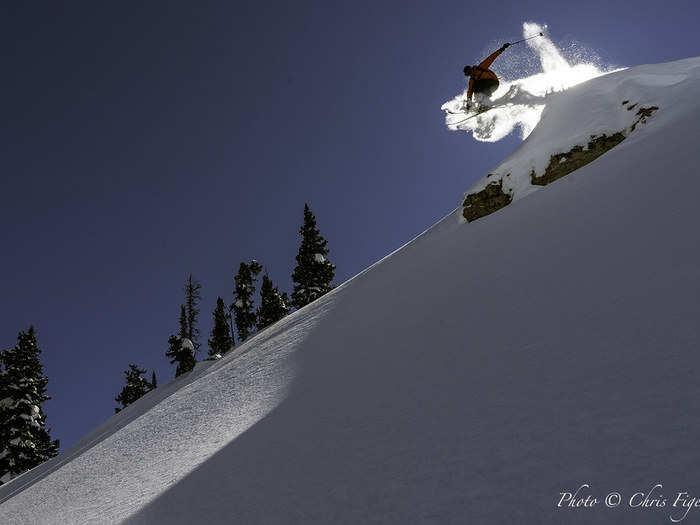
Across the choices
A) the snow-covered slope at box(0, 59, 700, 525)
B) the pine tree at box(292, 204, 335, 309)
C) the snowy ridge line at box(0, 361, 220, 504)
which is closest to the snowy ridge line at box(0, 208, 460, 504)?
the snowy ridge line at box(0, 361, 220, 504)

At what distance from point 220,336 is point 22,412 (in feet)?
60.1

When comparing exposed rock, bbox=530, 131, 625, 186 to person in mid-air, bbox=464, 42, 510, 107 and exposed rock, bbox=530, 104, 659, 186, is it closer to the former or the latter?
exposed rock, bbox=530, 104, 659, 186

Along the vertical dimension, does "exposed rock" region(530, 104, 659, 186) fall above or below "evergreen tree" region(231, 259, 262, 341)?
below

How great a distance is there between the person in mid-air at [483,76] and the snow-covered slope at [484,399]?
5.71 meters

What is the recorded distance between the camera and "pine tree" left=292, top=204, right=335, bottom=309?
31.8 metres

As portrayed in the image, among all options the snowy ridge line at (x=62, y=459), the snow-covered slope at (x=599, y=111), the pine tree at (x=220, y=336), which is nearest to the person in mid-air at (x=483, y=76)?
the snow-covered slope at (x=599, y=111)

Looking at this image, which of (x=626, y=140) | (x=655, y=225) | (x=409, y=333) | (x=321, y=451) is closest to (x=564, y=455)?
(x=321, y=451)

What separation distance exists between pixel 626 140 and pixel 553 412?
10041 mm

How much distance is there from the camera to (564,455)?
2.61 m

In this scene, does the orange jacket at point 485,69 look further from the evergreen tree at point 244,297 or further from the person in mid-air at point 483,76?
the evergreen tree at point 244,297

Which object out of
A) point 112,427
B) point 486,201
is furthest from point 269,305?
point 486,201

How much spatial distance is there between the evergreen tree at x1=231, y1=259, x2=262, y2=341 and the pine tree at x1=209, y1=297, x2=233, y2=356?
5.87ft

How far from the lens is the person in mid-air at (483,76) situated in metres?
13.7

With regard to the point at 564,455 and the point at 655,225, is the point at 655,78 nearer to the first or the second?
the point at 655,225
